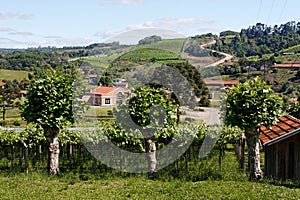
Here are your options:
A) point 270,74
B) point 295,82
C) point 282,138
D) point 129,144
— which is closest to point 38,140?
point 129,144

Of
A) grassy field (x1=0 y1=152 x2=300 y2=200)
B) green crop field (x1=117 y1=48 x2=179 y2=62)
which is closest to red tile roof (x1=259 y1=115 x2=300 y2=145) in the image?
grassy field (x1=0 y1=152 x2=300 y2=200)

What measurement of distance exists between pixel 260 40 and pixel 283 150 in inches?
4256

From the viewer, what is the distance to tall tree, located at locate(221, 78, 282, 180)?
1030 cm

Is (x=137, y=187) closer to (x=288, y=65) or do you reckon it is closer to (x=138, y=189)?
(x=138, y=189)

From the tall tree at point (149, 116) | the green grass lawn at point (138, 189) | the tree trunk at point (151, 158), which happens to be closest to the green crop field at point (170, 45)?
the tall tree at point (149, 116)

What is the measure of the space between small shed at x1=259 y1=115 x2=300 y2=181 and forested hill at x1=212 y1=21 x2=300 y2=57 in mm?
71490

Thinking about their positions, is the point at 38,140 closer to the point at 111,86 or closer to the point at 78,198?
the point at 111,86

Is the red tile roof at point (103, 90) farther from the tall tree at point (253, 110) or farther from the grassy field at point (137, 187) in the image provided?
the tall tree at point (253, 110)

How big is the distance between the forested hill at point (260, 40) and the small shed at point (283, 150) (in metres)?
71.5

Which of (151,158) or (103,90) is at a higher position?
(103,90)

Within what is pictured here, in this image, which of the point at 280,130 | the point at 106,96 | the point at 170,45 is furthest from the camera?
the point at 170,45

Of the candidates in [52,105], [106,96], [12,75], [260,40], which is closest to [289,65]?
[260,40]

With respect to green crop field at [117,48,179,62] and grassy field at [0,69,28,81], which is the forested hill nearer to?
grassy field at [0,69,28,81]

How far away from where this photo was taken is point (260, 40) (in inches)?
4469
